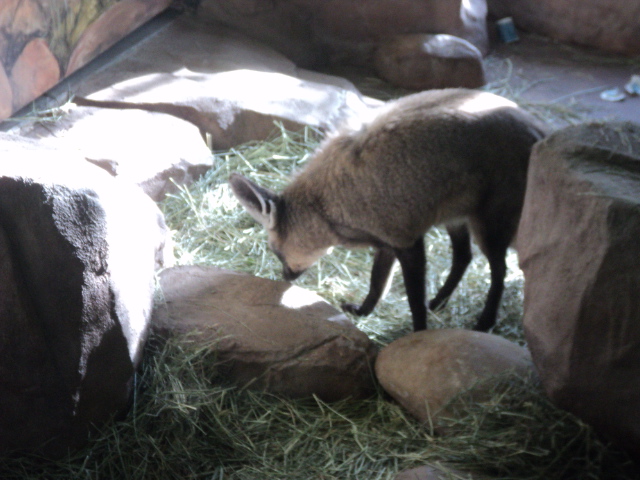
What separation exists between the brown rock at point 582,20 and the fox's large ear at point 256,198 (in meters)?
6.87

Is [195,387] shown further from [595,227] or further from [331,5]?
[331,5]

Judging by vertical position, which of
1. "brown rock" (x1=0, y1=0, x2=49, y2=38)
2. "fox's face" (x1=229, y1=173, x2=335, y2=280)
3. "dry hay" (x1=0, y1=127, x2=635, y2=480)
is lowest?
"dry hay" (x1=0, y1=127, x2=635, y2=480)

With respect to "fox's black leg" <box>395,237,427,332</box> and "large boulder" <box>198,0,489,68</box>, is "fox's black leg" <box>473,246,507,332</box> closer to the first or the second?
"fox's black leg" <box>395,237,427,332</box>

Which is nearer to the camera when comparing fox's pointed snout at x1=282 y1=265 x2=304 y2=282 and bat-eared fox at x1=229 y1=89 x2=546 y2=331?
bat-eared fox at x1=229 y1=89 x2=546 y2=331

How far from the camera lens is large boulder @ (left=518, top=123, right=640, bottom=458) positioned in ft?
8.09

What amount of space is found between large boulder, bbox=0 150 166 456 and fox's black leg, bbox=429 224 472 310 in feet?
7.68

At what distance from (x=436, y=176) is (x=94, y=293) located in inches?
81.1

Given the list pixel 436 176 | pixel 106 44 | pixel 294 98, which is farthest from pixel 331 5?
pixel 436 176

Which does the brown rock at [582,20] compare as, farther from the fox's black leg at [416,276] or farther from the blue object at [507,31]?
the fox's black leg at [416,276]

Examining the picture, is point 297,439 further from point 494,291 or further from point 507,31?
point 507,31

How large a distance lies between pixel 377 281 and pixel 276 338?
3.85 ft

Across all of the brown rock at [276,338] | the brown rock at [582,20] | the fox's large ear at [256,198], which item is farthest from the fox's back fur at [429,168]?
the brown rock at [582,20]

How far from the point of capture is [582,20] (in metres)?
9.27

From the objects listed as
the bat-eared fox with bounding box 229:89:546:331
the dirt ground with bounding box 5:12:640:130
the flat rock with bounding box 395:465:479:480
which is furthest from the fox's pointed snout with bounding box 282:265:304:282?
the dirt ground with bounding box 5:12:640:130
